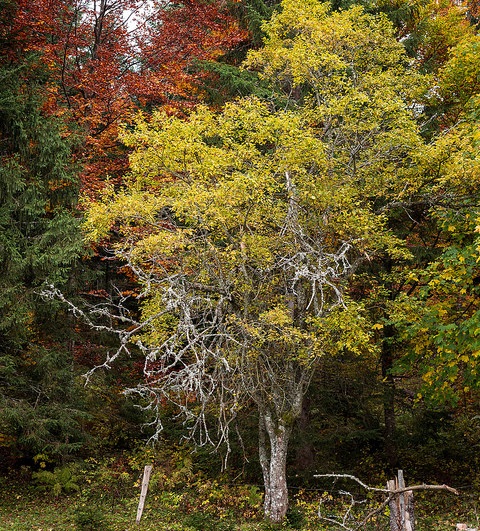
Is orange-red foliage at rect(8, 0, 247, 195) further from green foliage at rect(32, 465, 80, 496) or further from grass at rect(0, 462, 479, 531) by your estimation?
grass at rect(0, 462, 479, 531)

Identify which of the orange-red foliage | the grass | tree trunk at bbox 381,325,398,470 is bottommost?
the grass


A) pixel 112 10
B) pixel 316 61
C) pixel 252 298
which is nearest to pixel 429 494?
pixel 252 298

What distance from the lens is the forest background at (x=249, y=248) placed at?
9984mm

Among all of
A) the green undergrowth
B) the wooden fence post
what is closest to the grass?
the green undergrowth

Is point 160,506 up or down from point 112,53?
down

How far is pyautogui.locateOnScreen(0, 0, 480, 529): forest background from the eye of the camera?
998cm

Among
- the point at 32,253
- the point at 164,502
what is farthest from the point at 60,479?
the point at 32,253

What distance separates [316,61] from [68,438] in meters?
9.94

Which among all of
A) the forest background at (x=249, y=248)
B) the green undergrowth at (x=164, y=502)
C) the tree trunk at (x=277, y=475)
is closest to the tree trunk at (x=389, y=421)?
the forest background at (x=249, y=248)

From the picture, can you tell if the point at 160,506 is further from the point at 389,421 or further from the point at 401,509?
the point at 401,509

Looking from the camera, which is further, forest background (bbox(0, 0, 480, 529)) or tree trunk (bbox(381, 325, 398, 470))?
tree trunk (bbox(381, 325, 398, 470))

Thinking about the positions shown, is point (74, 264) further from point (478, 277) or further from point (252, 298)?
point (478, 277)

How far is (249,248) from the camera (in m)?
10.2

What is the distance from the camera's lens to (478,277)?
1186cm
